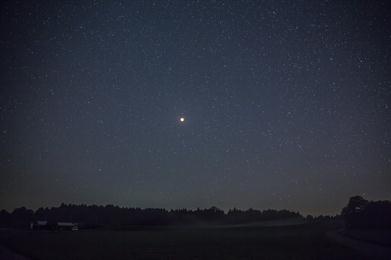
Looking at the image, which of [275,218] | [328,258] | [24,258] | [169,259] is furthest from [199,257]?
[275,218]

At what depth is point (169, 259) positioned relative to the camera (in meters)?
30.1

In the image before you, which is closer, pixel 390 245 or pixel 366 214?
pixel 390 245

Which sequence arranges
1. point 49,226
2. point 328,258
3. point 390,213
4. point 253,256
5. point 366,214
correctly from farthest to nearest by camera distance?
point 49,226 → point 366,214 → point 390,213 → point 253,256 → point 328,258

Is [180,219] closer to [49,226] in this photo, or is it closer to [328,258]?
[49,226]

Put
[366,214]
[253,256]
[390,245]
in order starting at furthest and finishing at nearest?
1. [366,214]
2. [390,245]
3. [253,256]

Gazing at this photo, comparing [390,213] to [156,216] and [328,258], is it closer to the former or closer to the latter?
[328,258]

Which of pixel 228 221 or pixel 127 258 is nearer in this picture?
pixel 127 258

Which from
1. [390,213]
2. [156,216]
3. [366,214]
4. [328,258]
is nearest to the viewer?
[328,258]

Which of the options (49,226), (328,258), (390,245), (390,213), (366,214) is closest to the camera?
(328,258)

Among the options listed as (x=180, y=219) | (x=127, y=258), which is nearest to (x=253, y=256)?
(x=127, y=258)

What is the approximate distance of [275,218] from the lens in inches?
7761

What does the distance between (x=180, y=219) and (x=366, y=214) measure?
117228 mm

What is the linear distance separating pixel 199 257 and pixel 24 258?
581 inches

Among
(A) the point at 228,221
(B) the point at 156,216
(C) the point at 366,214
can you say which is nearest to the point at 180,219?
(B) the point at 156,216
